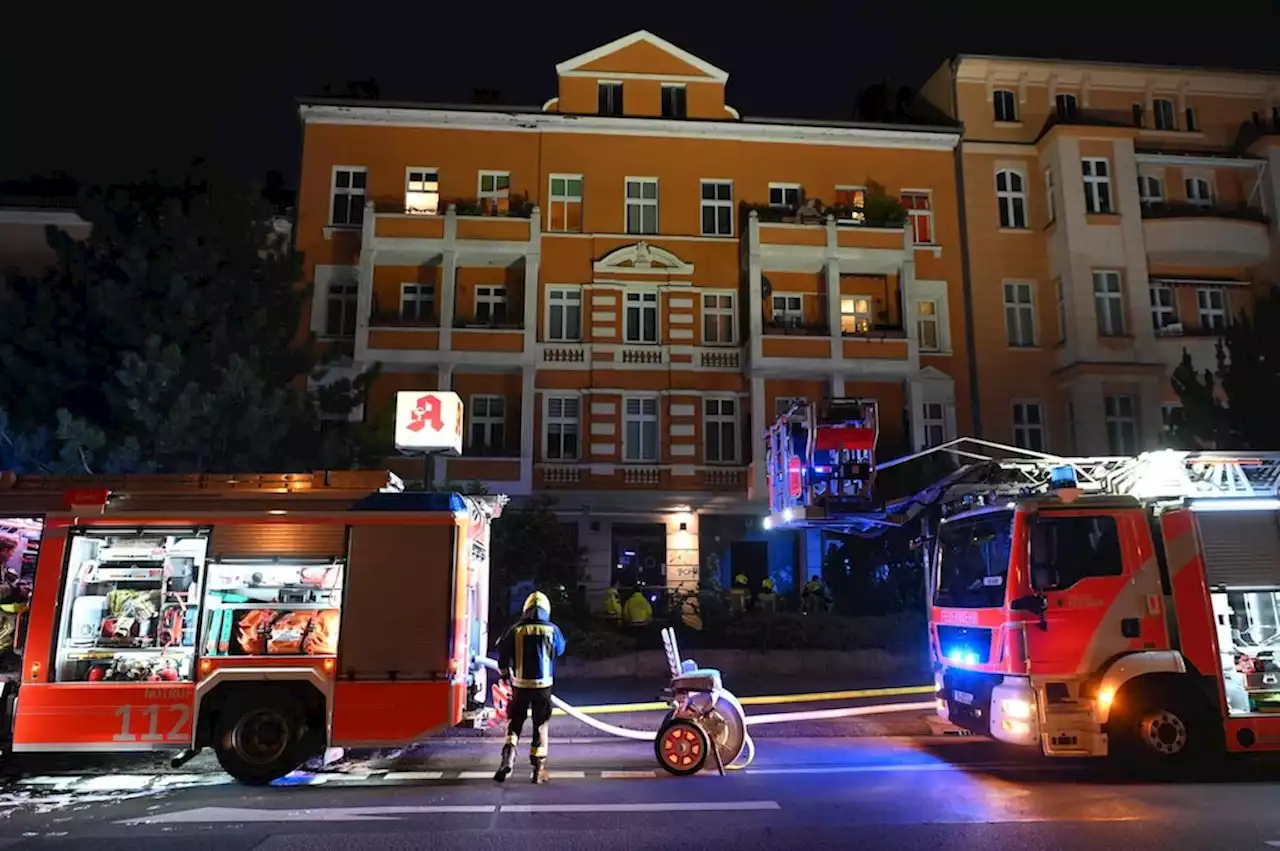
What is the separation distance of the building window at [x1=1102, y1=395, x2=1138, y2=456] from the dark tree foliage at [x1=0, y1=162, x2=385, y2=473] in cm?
2016

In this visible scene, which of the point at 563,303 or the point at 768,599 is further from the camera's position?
the point at 563,303

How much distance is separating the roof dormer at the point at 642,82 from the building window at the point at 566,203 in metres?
2.10

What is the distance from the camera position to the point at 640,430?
78.3 feet

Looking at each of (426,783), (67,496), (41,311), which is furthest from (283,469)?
(426,783)

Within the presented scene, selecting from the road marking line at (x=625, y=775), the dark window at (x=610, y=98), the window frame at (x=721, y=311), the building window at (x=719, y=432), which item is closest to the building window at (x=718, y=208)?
the window frame at (x=721, y=311)

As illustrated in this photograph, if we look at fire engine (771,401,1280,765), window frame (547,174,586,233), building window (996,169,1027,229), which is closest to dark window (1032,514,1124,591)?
fire engine (771,401,1280,765)

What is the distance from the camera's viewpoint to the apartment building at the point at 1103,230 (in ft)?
80.1

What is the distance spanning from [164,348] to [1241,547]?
1540cm

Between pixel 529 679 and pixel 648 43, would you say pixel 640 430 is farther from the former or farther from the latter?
A: pixel 529 679

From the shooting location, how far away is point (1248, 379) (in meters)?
16.8

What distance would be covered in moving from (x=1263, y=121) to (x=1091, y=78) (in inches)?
226

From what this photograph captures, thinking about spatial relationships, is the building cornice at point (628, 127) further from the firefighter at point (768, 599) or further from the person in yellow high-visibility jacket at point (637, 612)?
the person in yellow high-visibility jacket at point (637, 612)

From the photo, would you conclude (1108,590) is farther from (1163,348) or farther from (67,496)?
(1163,348)

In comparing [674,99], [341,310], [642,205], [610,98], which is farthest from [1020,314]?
[341,310]
